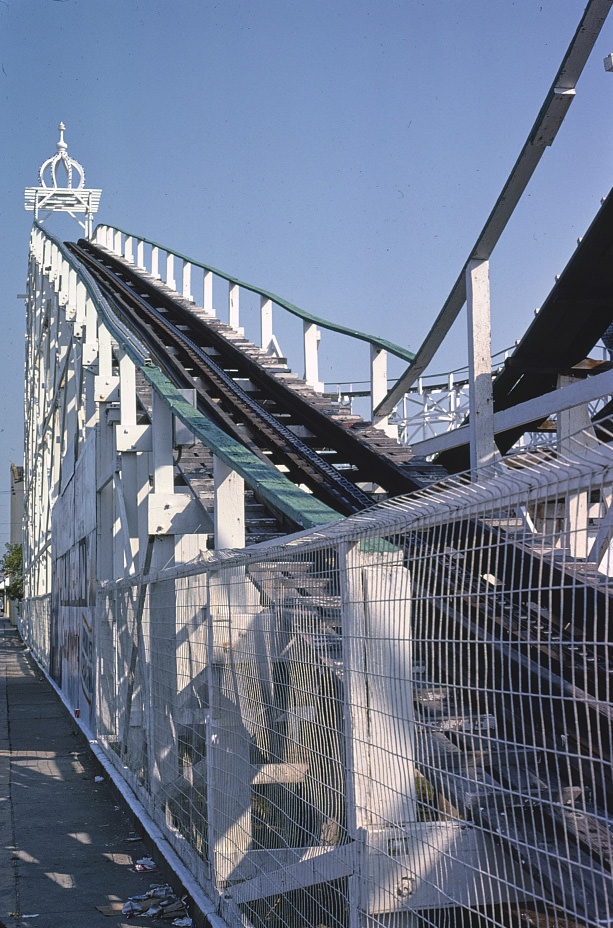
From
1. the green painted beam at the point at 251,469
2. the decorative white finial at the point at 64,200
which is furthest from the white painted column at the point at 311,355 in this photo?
the decorative white finial at the point at 64,200

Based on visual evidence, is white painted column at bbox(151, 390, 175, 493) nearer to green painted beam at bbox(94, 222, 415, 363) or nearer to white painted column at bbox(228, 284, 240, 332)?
green painted beam at bbox(94, 222, 415, 363)

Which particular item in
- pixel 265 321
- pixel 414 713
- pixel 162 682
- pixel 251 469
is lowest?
pixel 162 682

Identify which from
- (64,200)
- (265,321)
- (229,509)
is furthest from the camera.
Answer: (64,200)

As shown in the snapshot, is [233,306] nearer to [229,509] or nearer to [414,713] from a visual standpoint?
[229,509]

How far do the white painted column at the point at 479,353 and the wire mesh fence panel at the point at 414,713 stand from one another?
2.44 meters

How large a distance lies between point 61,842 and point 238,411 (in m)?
6.19

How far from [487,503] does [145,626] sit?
17.7ft

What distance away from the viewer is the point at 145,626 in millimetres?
7395

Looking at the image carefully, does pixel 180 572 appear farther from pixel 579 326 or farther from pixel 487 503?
pixel 579 326

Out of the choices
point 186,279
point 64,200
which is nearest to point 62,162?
point 64,200

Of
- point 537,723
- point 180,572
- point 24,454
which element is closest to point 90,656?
point 180,572

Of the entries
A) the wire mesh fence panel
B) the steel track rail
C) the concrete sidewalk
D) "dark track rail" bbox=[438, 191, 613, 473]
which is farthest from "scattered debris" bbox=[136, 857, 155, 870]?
"dark track rail" bbox=[438, 191, 613, 473]

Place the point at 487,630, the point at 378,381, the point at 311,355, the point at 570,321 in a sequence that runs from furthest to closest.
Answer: the point at 311,355 < the point at 378,381 < the point at 570,321 < the point at 487,630

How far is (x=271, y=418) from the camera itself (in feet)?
39.0
